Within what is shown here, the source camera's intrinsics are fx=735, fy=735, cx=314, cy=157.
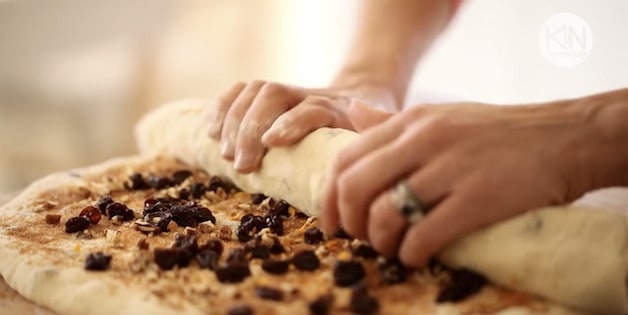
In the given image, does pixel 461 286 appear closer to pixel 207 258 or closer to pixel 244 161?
pixel 207 258

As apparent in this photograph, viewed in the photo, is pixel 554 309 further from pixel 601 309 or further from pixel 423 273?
→ pixel 423 273

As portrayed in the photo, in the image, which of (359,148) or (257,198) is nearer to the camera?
(359,148)

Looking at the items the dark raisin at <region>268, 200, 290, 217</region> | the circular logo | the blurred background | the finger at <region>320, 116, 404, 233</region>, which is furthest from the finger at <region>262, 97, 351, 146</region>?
the blurred background

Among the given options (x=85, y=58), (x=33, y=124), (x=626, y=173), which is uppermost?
(x=626, y=173)

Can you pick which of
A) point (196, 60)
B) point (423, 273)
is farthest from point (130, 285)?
point (196, 60)

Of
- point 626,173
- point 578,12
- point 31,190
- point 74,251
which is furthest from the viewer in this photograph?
point 578,12

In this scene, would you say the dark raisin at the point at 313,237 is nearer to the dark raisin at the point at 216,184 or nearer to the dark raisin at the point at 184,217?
the dark raisin at the point at 184,217

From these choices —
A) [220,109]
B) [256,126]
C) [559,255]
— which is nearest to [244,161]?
[256,126]
